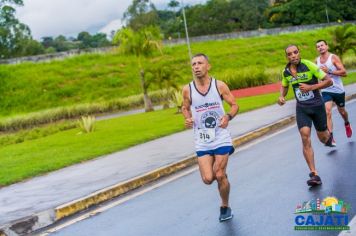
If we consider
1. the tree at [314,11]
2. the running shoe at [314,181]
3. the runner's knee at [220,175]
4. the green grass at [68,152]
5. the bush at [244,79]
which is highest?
the tree at [314,11]

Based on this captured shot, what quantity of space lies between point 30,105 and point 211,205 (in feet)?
138

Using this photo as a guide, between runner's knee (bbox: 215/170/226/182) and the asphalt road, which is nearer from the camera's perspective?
the asphalt road

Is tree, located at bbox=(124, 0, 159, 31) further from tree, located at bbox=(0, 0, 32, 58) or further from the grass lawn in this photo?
the grass lawn

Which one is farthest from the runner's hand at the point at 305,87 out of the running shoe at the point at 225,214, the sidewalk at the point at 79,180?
the sidewalk at the point at 79,180

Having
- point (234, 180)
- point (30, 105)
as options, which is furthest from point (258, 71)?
point (234, 180)

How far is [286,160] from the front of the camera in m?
10.5

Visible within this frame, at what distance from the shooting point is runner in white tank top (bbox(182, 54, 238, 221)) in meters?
6.79

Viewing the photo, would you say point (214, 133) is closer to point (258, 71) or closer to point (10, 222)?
point (10, 222)

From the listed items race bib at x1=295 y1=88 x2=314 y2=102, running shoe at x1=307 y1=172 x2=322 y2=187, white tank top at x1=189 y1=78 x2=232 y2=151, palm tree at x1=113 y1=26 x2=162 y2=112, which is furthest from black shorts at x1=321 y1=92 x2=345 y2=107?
palm tree at x1=113 y1=26 x2=162 y2=112

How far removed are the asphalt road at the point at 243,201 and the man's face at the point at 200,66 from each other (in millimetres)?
1673

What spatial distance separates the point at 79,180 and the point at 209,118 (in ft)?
16.4

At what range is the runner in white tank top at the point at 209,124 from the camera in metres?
6.79

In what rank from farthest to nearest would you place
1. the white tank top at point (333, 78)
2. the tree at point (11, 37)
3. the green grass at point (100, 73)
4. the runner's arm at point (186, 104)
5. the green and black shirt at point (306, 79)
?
the tree at point (11, 37)
the green grass at point (100, 73)
the white tank top at point (333, 78)
the green and black shirt at point (306, 79)
the runner's arm at point (186, 104)

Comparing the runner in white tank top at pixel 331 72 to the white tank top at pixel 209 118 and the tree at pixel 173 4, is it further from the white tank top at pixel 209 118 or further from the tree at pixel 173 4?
the tree at pixel 173 4
